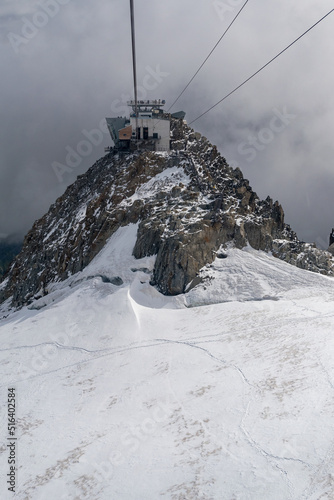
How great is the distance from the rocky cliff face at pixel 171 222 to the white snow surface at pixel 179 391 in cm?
400

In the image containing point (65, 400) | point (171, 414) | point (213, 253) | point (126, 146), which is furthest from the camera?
point (126, 146)

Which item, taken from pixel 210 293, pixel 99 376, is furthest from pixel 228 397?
pixel 210 293

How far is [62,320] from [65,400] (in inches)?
424

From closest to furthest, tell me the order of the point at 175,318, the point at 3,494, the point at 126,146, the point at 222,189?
the point at 3,494
the point at 175,318
the point at 222,189
the point at 126,146

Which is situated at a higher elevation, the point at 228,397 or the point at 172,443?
the point at 228,397

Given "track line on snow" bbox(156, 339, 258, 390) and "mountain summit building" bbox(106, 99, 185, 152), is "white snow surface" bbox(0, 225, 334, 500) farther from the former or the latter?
"mountain summit building" bbox(106, 99, 185, 152)

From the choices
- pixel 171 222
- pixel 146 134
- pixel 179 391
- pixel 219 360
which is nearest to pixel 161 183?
pixel 171 222

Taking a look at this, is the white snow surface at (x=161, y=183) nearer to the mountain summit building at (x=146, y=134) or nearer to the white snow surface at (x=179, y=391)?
the mountain summit building at (x=146, y=134)

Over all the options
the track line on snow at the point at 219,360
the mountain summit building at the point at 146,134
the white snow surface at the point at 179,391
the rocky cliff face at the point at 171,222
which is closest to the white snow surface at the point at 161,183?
the rocky cliff face at the point at 171,222

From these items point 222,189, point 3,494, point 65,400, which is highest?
point 222,189

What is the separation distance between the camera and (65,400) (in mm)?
19953

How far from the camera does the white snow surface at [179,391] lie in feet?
43.1

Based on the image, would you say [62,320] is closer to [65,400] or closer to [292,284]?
[65,400]

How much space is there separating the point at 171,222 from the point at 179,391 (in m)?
22.8
